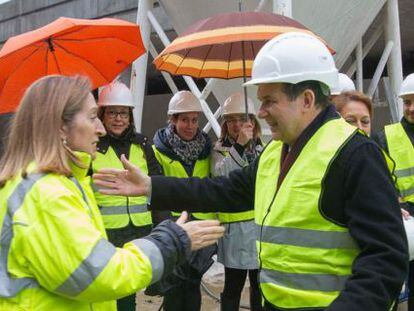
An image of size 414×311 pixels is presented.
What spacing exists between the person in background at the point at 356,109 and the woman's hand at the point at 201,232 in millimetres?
1488

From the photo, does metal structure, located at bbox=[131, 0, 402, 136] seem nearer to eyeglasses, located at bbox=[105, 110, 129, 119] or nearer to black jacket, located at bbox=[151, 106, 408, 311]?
eyeglasses, located at bbox=[105, 110, 129, 119]

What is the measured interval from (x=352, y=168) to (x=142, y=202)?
89.4 inches

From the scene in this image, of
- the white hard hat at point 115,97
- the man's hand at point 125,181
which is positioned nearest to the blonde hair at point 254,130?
the white hard hat at point 115,97

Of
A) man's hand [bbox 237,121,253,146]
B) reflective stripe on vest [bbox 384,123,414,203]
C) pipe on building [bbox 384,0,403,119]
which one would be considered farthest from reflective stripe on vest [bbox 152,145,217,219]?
pipe on building [bbox 384,0,403,119]

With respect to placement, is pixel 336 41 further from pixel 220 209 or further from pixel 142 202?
pixel 220 209

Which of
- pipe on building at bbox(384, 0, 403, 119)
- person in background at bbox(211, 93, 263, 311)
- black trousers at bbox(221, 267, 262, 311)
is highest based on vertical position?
pipe on building at bbox(384, 0, 403, 119)

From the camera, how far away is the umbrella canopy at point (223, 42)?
3100 millimetres

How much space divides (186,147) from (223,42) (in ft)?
3.94

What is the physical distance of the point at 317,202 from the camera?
1731 mm

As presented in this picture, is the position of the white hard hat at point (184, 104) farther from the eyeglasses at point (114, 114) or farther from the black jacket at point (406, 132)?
the black jacket at point (406, 132)

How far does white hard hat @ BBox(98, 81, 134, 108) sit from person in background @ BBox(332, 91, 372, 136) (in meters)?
1.56

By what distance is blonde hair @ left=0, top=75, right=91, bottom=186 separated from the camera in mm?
1727

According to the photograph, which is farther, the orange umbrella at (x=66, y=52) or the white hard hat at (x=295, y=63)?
the orange umbrella at (x=66, y=52)

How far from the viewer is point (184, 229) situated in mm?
1939
